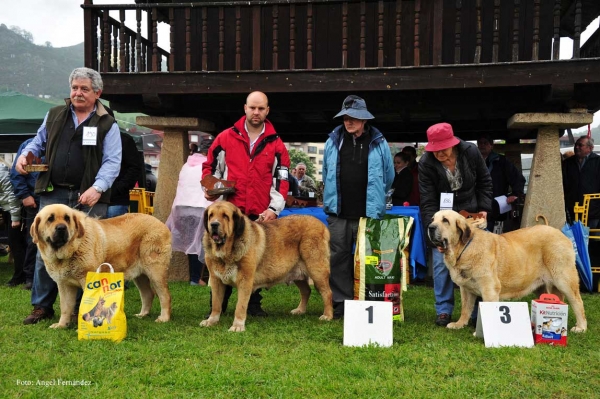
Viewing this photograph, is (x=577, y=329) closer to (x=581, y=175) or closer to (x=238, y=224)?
(x=238, y=224)

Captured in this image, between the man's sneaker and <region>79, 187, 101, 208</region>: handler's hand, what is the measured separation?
1.28 meters

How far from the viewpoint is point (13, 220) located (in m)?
8.19

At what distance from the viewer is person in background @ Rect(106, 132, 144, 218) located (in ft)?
22.2

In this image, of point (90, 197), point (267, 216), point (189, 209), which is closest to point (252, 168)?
point (267, 216)

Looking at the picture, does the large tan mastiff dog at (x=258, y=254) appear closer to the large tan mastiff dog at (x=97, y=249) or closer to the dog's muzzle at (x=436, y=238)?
the large tan mastiff dog at (x=97, y=249)

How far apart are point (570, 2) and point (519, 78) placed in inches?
163

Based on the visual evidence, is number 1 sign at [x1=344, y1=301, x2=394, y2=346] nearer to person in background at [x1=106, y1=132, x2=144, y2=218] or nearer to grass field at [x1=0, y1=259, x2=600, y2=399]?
grass field at [x1=0, y1=259, x2=600, y2=399]

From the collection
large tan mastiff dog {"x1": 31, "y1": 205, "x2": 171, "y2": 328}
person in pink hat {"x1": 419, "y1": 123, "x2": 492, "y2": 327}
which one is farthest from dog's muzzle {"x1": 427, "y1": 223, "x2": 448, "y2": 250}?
large tan mastiff dog {"x1": 31, "y1": 205, "x2": 171, "y2": 328}

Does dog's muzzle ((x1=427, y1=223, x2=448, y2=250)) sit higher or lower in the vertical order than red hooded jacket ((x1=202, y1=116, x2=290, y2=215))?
lower

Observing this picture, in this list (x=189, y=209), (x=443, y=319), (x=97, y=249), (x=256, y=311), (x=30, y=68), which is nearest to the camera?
(x=97, y=249)

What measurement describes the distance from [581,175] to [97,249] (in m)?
7.64

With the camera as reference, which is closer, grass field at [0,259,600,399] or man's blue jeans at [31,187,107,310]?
grass field at [0,259,600,399]

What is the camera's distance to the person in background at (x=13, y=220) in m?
8.23

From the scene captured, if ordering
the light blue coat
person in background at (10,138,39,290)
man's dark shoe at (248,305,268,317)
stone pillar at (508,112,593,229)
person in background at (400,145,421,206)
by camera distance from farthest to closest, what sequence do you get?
person in background at (400,145,421,206), stone pillar at (508,112,593,229), person in background at (10,138,39,290), man's dark shoe at (248,305,268,317), the light blue coat
